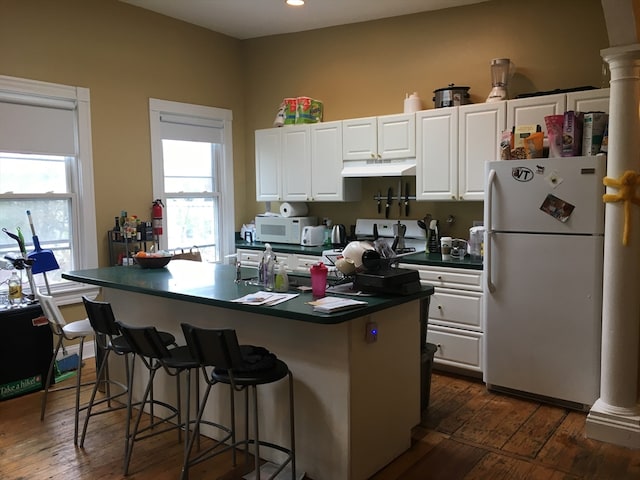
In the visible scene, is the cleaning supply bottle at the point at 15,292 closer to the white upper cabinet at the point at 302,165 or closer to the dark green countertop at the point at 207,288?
the dark green countertop at the point at 207,288

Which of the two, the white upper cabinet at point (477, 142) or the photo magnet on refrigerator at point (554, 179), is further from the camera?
the white upper cabinet at point (477, 142)

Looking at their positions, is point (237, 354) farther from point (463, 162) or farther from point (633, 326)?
point (463, 162)

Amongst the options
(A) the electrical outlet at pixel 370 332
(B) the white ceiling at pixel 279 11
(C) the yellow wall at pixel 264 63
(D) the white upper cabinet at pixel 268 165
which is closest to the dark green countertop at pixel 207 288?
(A) the electrical outlet at pixel 370 332

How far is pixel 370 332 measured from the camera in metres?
2.56

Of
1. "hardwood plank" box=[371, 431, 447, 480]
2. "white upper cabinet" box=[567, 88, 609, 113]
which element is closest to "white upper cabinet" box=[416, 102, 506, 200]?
"white upper cabinet" box=[567, 88, 609, 113]

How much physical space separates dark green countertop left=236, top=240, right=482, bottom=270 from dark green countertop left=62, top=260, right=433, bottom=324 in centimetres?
114

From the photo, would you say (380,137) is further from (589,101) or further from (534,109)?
(589,101)

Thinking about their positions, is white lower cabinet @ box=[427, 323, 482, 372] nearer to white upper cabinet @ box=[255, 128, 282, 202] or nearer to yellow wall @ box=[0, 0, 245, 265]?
white upper cabinet @ box=[255, 128, 282, 202]

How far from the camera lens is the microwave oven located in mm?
5328

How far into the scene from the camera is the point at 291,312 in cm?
237

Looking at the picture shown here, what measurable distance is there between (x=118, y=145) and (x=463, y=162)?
116 inches

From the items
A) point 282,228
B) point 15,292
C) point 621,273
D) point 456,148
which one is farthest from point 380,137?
point 15,292

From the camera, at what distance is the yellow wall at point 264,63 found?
13.6ft

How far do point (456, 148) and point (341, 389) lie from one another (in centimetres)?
243
